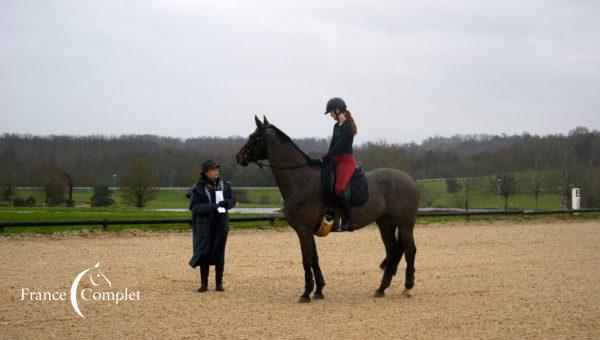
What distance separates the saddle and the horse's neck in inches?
8.2

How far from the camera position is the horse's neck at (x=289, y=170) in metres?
9.09

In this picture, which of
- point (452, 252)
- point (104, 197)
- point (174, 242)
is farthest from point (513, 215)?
point (104, 197)

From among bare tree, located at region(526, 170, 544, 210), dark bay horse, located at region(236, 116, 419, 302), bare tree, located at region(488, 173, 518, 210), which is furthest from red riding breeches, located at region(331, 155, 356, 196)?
bare tree, located at region(526, 170, 544, 210)

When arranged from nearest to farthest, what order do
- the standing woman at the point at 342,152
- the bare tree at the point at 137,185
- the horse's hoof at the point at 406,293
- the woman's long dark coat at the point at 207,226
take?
the standing woman at the point at 342,152 < the horse's hoof at the point at 406,293 < the woman's long dark coat at the point at 207,226 < the bare tree at the point at 137,185

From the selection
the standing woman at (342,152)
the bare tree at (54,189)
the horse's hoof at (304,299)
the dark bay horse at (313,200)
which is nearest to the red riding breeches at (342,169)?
the standing woman at (342,152)

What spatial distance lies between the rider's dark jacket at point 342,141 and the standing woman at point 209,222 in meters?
1.88

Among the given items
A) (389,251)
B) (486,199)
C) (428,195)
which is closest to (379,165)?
(428,195)

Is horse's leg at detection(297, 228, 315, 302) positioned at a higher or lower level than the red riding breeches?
lower

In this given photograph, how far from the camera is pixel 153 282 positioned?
10375mm

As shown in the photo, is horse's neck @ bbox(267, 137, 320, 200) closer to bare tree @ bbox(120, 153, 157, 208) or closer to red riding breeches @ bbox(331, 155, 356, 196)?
red riding breeches @ bbox(331, 155, 356, 196)

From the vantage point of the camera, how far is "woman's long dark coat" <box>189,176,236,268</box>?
9.53 m

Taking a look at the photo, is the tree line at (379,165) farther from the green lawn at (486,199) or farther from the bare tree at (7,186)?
the green lawn at (486,199)

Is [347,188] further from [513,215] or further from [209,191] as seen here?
[513,215]

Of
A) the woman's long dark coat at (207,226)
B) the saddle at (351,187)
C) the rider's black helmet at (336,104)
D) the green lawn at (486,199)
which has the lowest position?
the green lawn at (486,199)
